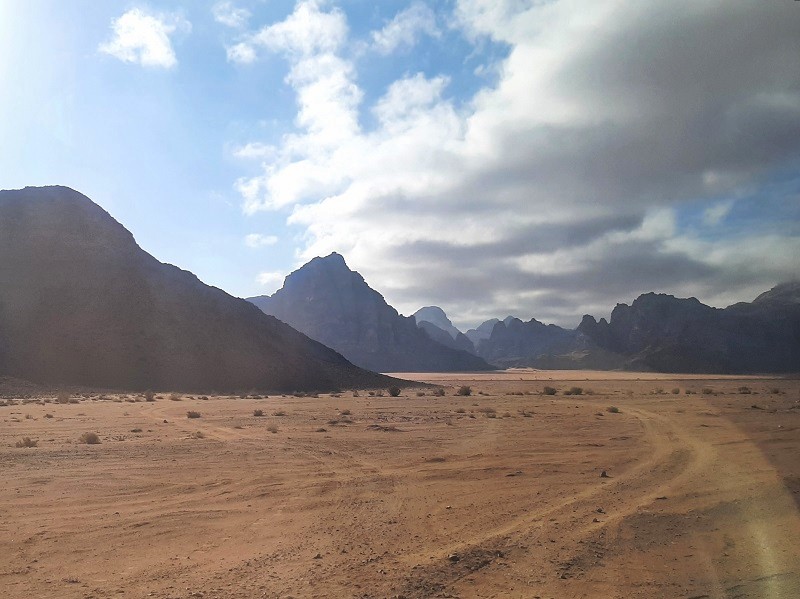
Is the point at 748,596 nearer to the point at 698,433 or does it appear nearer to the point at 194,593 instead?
the point at 194,593

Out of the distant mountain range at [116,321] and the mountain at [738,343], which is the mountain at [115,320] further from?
the mountain at [738,343]

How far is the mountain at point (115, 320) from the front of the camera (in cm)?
6850

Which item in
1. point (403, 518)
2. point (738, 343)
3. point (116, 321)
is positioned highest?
point (738, 343)


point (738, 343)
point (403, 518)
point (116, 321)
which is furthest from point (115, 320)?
point (738, 343)

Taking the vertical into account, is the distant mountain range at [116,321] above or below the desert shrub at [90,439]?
above

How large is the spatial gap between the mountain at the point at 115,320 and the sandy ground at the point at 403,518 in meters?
55.4

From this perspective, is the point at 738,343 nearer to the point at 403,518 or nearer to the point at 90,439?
the point at 90,439

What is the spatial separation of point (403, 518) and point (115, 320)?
7420 centimetres

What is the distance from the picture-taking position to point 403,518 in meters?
9.64

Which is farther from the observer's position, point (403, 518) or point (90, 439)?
point (90, 439)

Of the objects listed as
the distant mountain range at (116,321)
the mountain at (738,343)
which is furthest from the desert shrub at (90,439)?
the mountain at (738,343)

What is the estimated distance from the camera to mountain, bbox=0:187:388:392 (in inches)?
2697

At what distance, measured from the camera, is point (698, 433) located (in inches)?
809

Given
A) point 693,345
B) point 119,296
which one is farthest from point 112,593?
point 693,345
